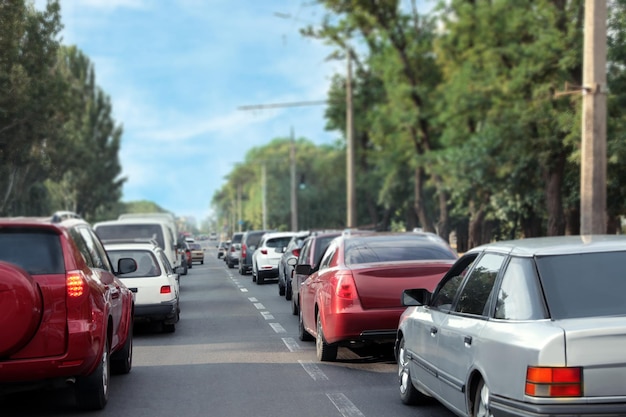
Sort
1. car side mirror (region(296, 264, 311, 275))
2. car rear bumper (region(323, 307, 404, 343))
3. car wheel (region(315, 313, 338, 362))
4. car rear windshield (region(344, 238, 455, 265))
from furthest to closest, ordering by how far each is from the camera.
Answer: car side mirror (region(296, 264, 311, 275)) < car rear windshield (region(344, 238, 455, 265)) < car wheel (region(315, 313, 338, 362)) < car rear bumper (region(323, 307, 404, 343))

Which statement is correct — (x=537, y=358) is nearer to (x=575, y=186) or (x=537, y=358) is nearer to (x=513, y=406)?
(x=513, y=406)

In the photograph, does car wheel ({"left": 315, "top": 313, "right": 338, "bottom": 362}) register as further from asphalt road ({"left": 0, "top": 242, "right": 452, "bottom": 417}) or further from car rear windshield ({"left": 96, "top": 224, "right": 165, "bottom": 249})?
car rear windshield ({"left": 96, "top": 224, "right": 165, "bottom": 249})

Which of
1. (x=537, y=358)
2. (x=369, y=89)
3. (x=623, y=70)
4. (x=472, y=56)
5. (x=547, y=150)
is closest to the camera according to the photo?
(x=537, y=358)

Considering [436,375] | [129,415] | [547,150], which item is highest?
[547,150]

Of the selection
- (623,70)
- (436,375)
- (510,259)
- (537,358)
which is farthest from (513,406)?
(623,70)

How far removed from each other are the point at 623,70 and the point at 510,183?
31.5 ft

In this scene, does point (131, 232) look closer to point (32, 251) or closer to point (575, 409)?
point (32, 251)

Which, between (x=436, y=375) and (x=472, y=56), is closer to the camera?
(x=436, y=375)

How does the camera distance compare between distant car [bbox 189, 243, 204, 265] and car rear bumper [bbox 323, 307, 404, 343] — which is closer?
car rear bumper [bbox 323, 307, 404, 343]

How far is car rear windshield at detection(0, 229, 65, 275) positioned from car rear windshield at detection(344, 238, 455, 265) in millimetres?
4286

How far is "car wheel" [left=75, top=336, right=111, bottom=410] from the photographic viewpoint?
7891mm

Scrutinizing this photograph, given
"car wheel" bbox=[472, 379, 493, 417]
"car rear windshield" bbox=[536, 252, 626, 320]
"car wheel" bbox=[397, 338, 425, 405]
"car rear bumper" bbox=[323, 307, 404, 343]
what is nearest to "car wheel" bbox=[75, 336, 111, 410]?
"car wheel" bbox=[397, 338, 425, 405]

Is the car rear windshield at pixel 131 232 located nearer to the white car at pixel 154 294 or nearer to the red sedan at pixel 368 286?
the white car at pixel 154 294

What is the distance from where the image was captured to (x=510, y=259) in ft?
19.7
